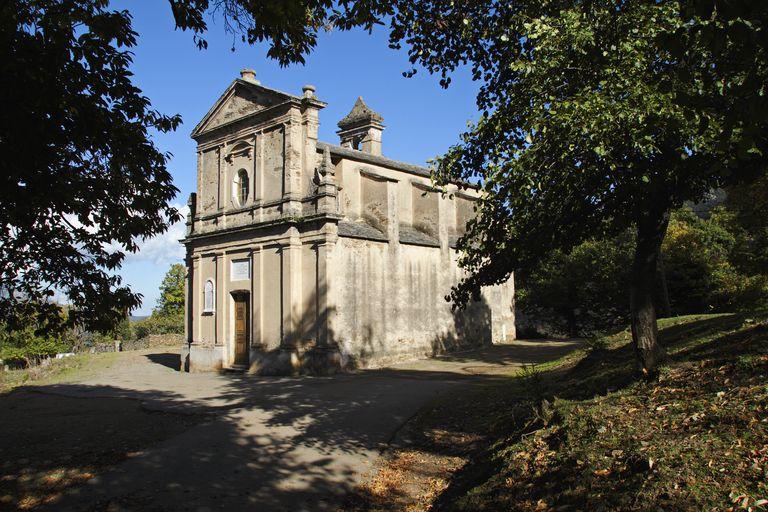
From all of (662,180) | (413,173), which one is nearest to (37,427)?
(662,180)

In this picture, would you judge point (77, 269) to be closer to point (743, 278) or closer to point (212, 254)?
point (212, 254)

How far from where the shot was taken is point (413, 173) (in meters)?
25.7

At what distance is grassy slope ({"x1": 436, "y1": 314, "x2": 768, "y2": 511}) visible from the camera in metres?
4.30

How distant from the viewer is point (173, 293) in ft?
171

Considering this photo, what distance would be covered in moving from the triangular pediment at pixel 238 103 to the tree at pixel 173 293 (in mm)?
29546

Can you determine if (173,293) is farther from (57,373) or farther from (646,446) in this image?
(646,446)

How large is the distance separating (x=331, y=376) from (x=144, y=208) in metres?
11.6

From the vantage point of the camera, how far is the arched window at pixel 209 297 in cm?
2352

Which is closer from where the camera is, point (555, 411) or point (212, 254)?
point (555, 411)

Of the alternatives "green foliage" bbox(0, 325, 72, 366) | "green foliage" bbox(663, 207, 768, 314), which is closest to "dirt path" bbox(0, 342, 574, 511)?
"green foliage" bbox(663, 207, 768, 314)

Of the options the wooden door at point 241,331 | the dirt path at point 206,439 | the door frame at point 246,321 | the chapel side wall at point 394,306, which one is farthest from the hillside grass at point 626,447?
the wooden door at point 241,331

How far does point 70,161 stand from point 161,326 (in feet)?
144

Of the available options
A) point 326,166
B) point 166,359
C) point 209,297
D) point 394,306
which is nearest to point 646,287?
point 326,166

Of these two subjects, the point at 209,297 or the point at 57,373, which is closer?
the point at 209,297
